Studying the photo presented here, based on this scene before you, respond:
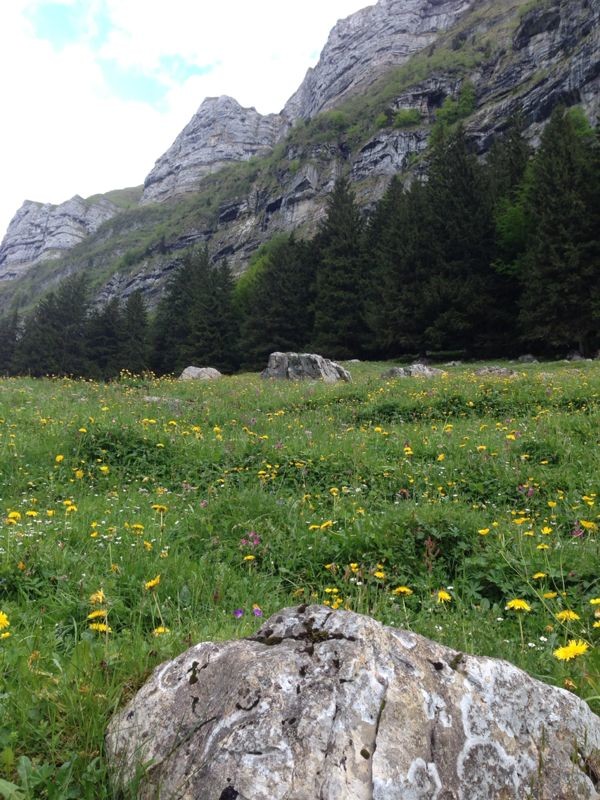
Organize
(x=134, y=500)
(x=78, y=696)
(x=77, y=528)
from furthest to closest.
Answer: (x=134, y=500) → (x=77, y=528) → (x=78, y=696)

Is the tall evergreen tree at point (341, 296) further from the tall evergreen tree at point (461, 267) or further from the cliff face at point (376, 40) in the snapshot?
the cliff face at point (376, 40)

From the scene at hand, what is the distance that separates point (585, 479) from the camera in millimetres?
6363

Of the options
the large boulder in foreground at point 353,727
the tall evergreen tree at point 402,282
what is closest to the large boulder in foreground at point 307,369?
the tall evergreen tree at point 402,282

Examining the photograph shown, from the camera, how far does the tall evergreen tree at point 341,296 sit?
142 ft

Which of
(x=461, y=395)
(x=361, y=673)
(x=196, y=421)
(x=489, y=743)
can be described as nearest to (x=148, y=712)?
(x=361, y=673)

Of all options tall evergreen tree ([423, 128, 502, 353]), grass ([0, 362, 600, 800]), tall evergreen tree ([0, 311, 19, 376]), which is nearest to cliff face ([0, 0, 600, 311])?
tall evergreen tree ([423, 128, 502, 353])

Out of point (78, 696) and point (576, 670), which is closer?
point (78, 696)

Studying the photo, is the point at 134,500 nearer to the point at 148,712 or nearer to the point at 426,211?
the point at 148,712

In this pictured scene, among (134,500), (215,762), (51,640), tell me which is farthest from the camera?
(134,500)

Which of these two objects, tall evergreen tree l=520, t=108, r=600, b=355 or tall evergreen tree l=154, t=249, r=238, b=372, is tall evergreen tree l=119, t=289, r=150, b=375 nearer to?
tall evergreen tree l=154, t=249, r=238, b=372

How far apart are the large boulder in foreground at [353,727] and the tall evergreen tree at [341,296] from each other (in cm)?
4000

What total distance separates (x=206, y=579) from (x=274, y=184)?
13410 cm

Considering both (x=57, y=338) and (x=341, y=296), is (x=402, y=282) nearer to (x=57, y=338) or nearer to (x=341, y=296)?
(x=341, y=296)

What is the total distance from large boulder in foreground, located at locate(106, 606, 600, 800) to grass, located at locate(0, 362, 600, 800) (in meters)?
0.30
